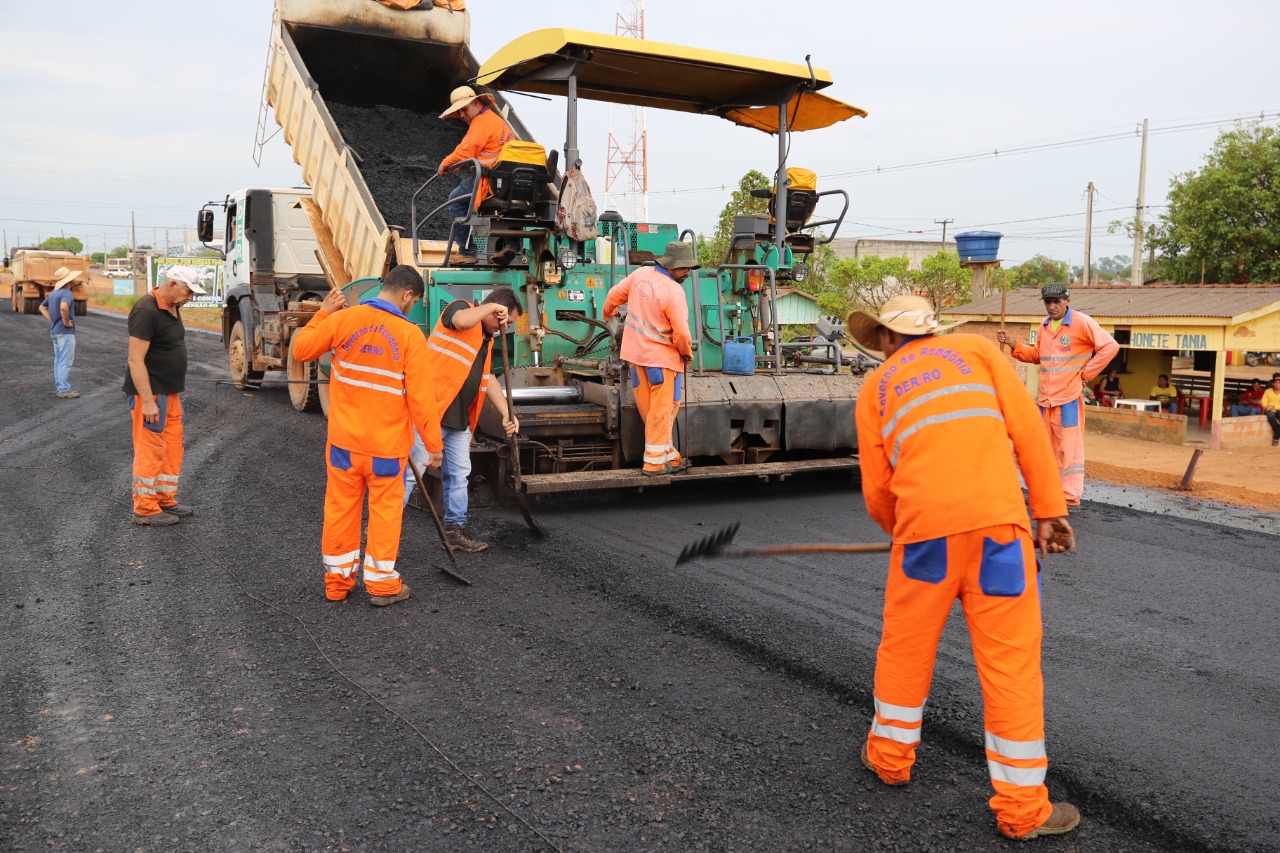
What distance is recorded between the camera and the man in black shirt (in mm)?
6191

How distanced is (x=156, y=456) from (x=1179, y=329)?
41.6 ft

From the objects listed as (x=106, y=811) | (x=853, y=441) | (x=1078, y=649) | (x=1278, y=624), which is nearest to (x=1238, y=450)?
(x=853, y=441)

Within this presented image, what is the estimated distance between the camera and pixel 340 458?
477cm

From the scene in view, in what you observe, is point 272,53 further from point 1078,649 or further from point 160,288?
point 1078,649

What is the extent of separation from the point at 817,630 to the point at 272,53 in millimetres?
8855

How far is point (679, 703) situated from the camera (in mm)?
3719

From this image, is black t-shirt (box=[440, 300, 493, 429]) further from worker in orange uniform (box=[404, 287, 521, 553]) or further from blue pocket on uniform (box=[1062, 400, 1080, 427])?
blue pocket on uniform (box=[1062, 400, 1080, 427])

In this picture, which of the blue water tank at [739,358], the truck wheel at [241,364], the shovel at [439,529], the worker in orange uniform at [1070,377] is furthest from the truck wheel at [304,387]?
the worker in orange uniform at [1070,377]

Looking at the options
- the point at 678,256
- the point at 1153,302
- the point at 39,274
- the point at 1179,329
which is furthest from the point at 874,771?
the point at 39,274

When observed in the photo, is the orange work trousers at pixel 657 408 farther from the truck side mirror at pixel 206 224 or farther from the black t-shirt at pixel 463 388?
the truck side mirror at pixel 206 224

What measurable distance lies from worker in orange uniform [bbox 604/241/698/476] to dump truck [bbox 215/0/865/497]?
153mm

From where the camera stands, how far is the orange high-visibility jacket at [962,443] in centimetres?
291

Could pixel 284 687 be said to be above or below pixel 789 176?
below

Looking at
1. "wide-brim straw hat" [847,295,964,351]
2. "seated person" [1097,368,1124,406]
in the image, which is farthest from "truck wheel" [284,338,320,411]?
"seated person" [1097,368,1124,406]
